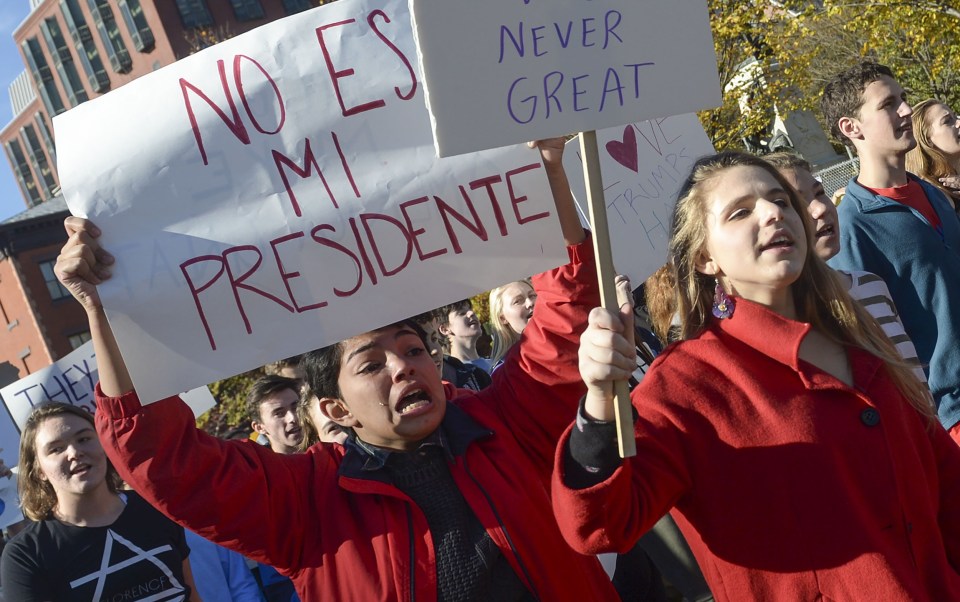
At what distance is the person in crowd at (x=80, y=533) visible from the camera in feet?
12.8

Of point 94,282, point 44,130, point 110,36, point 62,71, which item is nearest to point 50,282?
point 110,36

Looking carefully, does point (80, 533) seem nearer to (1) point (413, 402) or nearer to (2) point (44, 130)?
(1) point (413, 402)

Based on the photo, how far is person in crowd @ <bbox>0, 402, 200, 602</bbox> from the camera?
3.89m

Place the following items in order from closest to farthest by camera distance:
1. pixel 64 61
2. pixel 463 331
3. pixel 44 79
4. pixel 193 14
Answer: pixel 463 331 < pixel 193 14 < pixel 64 61 < pixel 44 79

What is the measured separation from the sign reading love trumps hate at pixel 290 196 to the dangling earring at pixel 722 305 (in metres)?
0.40

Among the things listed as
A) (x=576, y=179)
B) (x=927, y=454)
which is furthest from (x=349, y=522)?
(x=576, y=179)

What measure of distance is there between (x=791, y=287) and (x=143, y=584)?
8.80ft

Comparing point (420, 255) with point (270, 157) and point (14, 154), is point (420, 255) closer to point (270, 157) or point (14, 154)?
point (270, 157)

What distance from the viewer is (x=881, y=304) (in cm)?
350

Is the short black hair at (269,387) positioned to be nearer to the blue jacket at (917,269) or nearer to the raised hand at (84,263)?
the blue jacket at (917,269)

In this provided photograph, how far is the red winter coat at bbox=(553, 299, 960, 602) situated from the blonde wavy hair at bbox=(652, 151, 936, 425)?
101 mm

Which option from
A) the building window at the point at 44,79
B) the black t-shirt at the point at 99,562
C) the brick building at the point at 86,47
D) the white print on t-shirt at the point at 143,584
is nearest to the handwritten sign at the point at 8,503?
the black t-shirt at the point at 99,562

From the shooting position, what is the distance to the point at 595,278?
2.56 metres

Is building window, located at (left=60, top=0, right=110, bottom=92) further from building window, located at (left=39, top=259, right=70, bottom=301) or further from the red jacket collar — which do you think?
the red jacket collar
